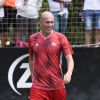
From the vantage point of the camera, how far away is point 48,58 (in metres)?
7.16

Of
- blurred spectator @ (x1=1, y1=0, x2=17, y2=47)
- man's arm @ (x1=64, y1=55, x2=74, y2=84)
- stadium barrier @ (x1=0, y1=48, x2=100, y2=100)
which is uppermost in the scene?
blurred spectator @ (x1=1, y1=0, x2=17, y2=47)

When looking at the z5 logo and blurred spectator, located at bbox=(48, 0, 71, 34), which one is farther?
blurred spectator, located at bbox=(48, 0, 71, 34)

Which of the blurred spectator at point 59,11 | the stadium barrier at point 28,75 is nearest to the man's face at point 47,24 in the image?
the stadium barrier at point 28,75

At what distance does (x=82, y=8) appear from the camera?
10.4m

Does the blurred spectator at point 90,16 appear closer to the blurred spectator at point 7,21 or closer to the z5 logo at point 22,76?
the z5 logo at point 22,76

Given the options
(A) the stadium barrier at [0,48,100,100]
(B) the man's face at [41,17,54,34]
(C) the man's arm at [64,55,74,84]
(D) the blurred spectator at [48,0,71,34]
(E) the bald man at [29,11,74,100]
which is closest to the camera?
(C) the man's arm at [64,55,74,84]

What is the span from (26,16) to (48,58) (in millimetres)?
3205

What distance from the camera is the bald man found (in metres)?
7.14

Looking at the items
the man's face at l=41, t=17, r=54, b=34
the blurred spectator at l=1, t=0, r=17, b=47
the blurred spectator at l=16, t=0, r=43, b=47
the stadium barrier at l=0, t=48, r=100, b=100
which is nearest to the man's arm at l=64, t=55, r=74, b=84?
the man's face at l=41, t=17, r=54, b=34

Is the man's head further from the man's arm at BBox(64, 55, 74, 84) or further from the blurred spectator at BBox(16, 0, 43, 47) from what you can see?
the blurred spectator at BBox(16, 0, 43, 47)

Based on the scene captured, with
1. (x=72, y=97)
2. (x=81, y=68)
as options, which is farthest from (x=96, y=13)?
(x=72, y=97)

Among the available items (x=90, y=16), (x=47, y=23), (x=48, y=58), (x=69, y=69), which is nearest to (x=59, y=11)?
→ (x=90, y=16)

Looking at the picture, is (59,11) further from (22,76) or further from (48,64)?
(48,64)

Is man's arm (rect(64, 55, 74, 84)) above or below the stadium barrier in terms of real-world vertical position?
above
